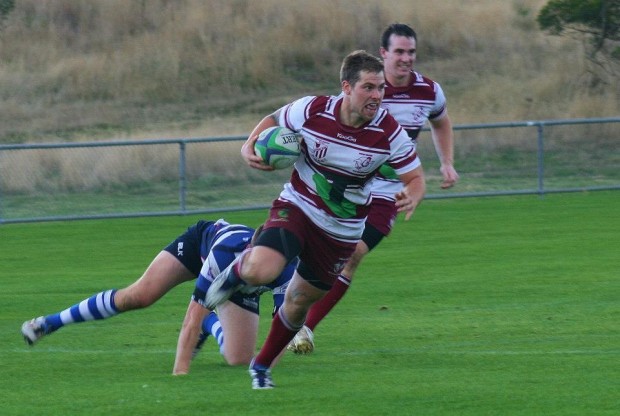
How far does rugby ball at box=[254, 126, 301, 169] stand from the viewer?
25.9 feet

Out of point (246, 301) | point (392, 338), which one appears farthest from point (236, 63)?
point (246, 301)

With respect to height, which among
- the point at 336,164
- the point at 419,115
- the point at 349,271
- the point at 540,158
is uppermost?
the point at 336,164

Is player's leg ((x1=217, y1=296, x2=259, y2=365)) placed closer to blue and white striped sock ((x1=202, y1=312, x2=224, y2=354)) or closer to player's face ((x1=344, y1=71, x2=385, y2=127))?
blue and white striped sock ((x1=202, y1=312, x2=224, y2=354))

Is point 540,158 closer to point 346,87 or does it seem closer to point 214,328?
point 214,328

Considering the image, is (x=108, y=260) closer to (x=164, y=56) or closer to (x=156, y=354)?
(x=156, y=354)

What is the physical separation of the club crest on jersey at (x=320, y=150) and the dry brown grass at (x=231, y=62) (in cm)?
2544

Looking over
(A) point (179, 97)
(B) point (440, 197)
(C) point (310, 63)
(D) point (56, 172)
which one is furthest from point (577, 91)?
(D) point (56, 172)

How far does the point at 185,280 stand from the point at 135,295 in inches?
15.7

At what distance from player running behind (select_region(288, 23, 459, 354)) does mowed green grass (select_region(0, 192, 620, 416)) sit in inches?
31.6

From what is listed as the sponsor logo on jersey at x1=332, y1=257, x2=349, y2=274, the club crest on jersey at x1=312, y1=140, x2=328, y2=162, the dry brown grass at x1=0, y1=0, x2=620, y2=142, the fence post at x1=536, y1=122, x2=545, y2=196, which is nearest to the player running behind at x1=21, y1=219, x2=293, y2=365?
the sponsor logo on jersey at x1=332, y1=257, x2=349, y2=274

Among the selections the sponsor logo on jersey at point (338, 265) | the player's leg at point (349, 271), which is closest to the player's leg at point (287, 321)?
the sponsor logo on jersey at point (338, 265)

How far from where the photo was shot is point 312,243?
7914mm

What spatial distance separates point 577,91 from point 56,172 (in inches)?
669

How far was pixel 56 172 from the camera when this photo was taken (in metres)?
22.5
